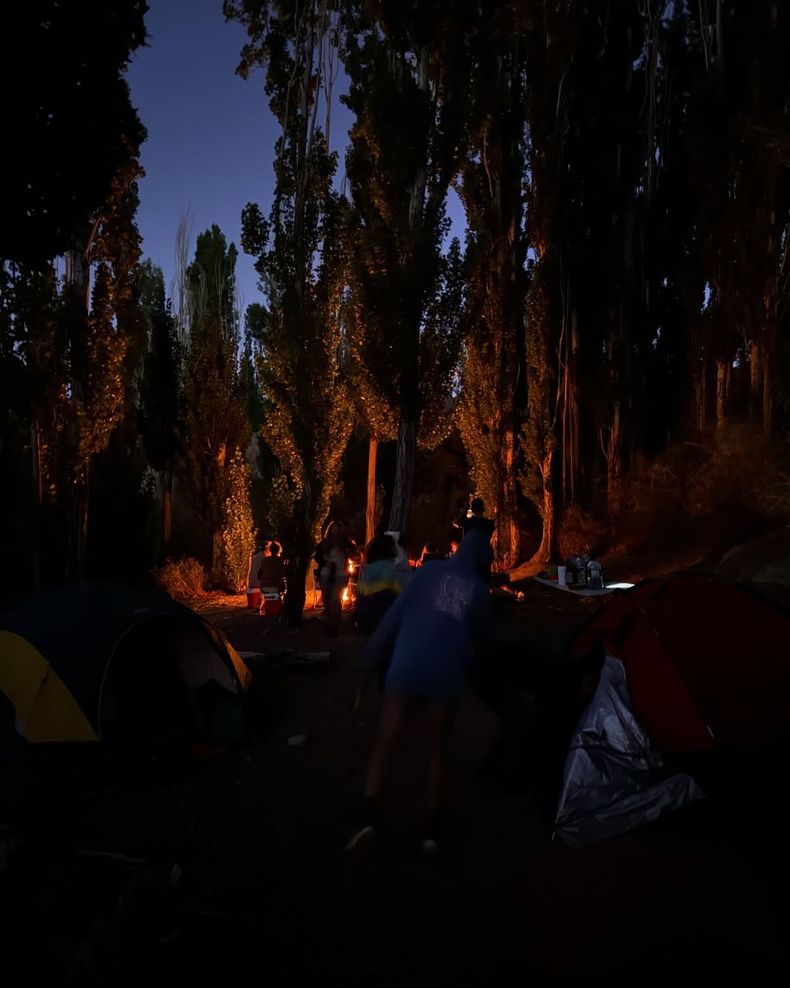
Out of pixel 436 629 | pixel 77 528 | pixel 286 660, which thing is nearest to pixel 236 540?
pixel 77 528

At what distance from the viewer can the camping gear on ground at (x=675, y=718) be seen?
4.34 meters

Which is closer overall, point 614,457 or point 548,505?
point 548,505

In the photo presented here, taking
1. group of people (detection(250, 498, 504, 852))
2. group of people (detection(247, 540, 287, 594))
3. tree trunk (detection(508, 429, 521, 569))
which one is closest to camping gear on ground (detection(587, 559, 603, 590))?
tree trunk (detection(508, 429, 521, 569))

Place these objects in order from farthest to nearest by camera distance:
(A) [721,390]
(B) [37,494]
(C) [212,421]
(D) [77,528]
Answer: (C) [212,421], (A) [721,390], (D) [77,528], (B) [37,494]

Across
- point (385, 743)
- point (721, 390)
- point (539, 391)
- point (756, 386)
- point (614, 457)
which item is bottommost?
point (385, 743)

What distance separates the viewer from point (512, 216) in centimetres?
1997

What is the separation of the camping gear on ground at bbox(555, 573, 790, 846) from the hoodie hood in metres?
1.11

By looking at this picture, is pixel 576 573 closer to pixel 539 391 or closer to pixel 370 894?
pixel 539 391

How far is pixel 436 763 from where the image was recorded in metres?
4.07

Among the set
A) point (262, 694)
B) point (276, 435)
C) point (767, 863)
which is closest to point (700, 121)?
point (276, 435)

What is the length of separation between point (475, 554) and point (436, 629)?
1.88 feet

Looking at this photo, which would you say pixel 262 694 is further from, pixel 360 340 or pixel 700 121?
pixel 700 121

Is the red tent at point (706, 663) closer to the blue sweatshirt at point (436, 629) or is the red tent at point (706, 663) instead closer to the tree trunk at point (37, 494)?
the blue sweatshirt at point (436, 629)

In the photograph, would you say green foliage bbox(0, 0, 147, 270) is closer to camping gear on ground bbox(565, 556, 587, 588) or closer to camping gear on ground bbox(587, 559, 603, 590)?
camping gear on ground bbox(587, 559, 603, 590)
